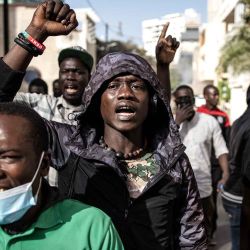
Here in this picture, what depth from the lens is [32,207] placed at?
6.11 feet

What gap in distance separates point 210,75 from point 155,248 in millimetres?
37479

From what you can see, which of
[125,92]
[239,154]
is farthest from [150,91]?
[239,154]

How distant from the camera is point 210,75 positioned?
39.2 metres

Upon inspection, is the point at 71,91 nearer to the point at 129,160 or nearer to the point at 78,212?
the point at 129,160

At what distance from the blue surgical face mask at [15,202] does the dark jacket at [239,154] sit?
2.50 metres

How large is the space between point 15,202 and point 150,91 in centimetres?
102

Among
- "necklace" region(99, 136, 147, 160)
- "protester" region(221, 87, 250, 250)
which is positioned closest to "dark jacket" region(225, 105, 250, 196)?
"protester" region(221, 87, 250, 250)

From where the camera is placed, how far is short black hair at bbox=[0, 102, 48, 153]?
6.08 feet

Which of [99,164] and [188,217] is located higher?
[99,164]

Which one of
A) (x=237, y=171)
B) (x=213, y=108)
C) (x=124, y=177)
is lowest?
(x=237, y=171)

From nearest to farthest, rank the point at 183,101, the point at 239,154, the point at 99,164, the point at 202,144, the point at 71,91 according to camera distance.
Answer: the point at 99,164
the point at 71,91
the point at 239,154
the point at 202,144
the point at 183,101

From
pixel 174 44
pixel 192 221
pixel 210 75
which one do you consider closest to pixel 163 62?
pixel 174 44

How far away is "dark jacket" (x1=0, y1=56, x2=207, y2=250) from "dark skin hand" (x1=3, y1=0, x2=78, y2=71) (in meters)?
0.12

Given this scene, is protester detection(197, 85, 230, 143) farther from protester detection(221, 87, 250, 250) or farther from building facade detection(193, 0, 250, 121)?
building facade detection(193, 0, 250, 121)
